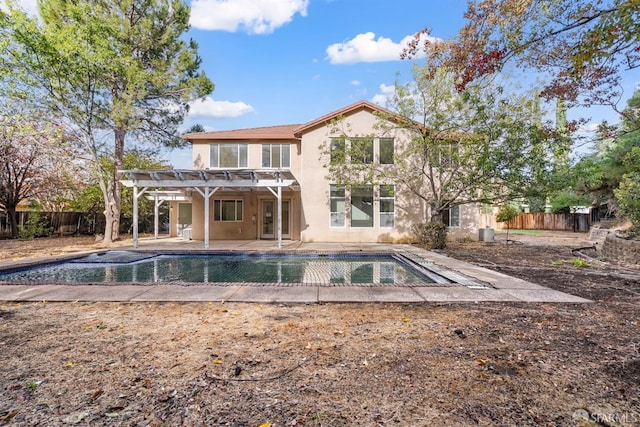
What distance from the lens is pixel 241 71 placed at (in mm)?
18062

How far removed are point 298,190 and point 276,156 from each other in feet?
6.80

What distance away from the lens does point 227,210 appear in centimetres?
1692

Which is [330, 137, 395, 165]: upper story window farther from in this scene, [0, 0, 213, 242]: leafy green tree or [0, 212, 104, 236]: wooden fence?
[0, 212, 104, 236]: wooden fence

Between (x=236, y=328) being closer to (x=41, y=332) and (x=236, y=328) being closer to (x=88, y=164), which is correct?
(x=41, y=332)

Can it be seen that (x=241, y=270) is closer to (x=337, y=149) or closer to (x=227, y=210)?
(x=337, y=149)

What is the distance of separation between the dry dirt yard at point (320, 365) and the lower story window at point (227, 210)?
39.5 ft

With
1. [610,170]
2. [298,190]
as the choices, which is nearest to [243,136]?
[298,190]

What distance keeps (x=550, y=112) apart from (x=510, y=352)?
10.8 meters

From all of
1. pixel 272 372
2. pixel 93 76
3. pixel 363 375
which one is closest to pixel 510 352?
pixel 363 375

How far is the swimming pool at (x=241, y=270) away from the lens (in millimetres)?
7215

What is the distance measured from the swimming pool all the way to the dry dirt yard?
1.90 metres

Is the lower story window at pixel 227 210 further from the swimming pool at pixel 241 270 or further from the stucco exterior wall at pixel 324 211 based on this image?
the swimming pool at pixel 241 270

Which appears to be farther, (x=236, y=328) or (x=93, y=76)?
(x=93, y=76)

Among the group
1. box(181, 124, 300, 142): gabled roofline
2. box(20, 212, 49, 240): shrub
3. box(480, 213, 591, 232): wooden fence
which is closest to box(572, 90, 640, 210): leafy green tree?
box(480, 213, 591, 232): wooden fence
